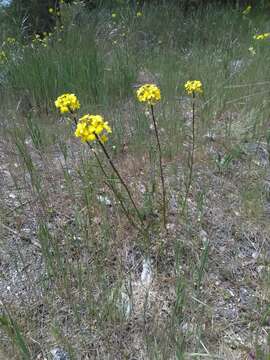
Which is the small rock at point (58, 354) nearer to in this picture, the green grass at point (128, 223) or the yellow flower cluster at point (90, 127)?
the green grass at point (128, 223)

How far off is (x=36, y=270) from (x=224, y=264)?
846 millimetres

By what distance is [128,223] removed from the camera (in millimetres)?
1943

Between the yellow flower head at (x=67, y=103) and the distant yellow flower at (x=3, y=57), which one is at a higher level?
the yellow flower head at (x=67, y=103)

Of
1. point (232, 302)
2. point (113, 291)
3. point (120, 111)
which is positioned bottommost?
point (232, 302)

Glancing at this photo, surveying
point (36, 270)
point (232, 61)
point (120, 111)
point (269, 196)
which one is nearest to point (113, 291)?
point (36, 270)

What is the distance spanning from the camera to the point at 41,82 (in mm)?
3230

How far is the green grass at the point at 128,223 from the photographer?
4.99 feet

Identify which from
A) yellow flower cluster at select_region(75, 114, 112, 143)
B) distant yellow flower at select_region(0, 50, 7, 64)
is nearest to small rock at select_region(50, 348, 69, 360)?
yellow flower cluster at select_region(75, 114, 112, 143)

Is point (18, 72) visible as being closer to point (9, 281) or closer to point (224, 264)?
point (9, 281)

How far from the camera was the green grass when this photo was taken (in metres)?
1.52

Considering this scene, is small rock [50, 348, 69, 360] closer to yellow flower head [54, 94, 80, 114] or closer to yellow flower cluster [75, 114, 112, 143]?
yellow flower cluster [75, 114, 112, 143]

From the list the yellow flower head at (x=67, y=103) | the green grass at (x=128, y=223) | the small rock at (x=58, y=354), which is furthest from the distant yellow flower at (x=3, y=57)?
the small rock at (x=58, y=354)

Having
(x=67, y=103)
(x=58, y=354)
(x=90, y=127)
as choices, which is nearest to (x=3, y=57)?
(x=67, y=103)

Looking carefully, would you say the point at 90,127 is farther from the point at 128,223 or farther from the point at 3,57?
the point at 3,57
